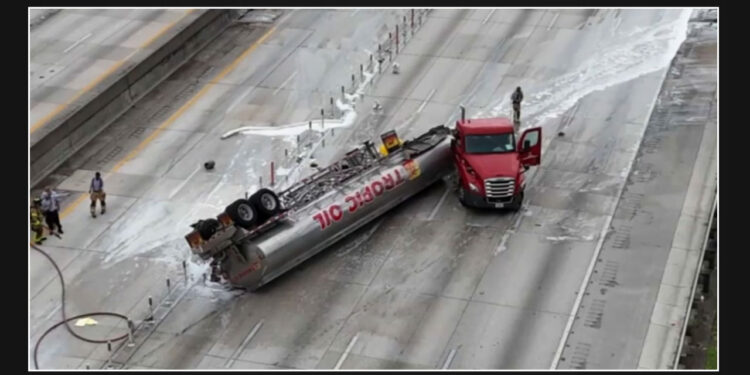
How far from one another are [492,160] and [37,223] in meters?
12.7

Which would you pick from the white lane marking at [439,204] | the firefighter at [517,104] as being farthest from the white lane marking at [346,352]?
the firefighter at [517,104]

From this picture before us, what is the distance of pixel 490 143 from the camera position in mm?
42094

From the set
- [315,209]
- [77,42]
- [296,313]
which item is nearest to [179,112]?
[77,42]

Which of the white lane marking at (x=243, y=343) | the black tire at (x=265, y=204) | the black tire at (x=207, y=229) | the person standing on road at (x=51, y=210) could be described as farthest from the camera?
the person standing on road at (x=51, y=210)

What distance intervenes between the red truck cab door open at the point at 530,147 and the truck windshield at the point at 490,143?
12.3 inches

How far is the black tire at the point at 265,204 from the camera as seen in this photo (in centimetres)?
3794

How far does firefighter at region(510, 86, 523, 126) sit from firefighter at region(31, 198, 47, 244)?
15.5 metres

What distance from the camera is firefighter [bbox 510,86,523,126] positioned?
47.1m

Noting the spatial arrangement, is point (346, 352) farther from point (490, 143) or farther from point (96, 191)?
point (96, 191)

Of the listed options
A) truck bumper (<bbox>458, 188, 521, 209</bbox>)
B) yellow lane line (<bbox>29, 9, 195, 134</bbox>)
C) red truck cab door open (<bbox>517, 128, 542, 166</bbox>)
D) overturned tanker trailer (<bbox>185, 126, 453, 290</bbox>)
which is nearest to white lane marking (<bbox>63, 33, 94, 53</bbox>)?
yellow lane line (<bbox>29, 9, 195, 134</bbox>)

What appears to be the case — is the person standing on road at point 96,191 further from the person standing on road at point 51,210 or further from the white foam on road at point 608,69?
the white foam on road at point 608,69

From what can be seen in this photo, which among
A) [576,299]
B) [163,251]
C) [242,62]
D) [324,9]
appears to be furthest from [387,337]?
[324,9]

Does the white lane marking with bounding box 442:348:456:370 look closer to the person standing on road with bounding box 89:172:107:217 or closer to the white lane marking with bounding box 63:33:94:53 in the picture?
→ the person standing on road with bounding box 89:172:107:217

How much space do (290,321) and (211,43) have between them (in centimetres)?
2082
